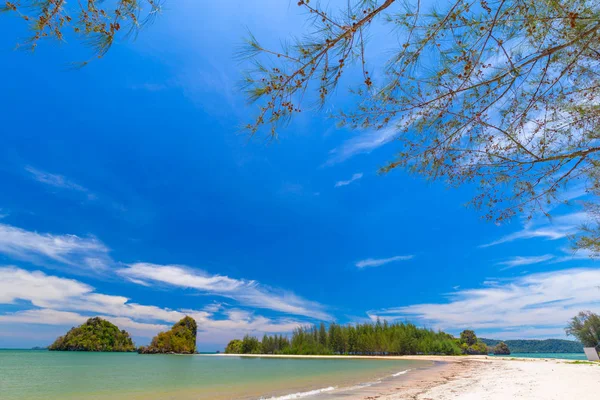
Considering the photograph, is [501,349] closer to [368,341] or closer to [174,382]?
[368,341]

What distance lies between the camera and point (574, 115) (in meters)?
2.94

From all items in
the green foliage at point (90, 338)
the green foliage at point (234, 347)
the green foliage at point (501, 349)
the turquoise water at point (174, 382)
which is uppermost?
the green foliage at point (90, 338)

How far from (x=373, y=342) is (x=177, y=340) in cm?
3905

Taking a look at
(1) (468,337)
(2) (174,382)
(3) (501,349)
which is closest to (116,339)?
(1) (468,337)

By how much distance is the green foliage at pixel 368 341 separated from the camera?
45.3 metres

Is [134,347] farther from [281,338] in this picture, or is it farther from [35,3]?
[35,3]

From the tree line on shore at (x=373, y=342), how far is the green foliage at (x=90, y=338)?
42.9 metres

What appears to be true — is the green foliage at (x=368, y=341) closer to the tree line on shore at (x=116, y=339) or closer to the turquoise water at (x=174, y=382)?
the tree line on shore at (x=116, y=339)

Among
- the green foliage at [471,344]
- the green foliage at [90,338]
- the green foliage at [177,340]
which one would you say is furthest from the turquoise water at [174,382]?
the green foliage at [90,338]

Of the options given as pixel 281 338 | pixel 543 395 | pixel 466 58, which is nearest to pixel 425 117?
pixel 466 58

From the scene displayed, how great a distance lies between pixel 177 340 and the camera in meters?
62.2

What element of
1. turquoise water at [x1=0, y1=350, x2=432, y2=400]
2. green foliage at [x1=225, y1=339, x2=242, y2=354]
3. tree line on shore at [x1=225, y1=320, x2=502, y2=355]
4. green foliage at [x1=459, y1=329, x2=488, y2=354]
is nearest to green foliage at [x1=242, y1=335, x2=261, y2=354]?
tree line on shore at [x1=225, y1=320, x2=502, y2=355]

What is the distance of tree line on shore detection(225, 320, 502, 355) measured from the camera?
45.4 meters

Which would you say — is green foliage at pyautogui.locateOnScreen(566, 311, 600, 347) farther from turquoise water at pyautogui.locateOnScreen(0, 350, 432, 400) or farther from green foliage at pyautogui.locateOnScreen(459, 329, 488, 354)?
green foliage at pyautogui.locateOnScreen(459, 329, 488, 354)
